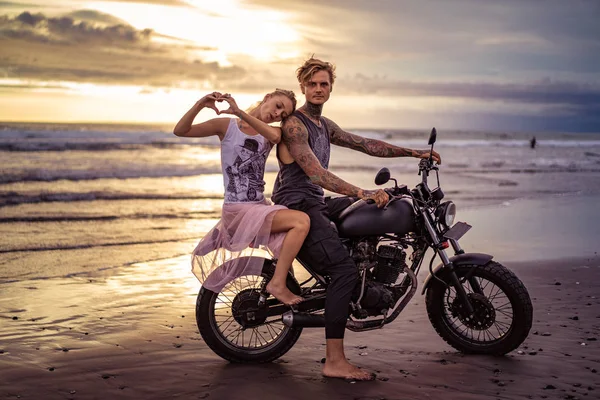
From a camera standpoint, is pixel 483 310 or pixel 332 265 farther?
pixel 483 310

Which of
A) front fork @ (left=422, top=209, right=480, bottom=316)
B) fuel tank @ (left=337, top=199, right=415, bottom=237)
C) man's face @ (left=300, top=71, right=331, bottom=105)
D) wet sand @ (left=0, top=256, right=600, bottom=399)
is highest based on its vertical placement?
man's face @ (left=300, top=71, right=331, bottom=105)

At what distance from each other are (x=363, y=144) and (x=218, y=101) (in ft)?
4.30

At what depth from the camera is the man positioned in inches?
189

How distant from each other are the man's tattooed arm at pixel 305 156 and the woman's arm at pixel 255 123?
0.09 meters

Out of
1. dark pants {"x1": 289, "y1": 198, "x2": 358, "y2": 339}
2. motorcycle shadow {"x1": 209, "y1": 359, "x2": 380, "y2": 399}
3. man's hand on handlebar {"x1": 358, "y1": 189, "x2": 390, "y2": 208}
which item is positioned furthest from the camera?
dark pants {"x1": 289, "y1": 198, "x2": 358, "y2": 339}

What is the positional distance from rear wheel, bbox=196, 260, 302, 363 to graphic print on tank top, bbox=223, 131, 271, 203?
0.56 m

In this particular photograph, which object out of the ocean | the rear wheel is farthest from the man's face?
the ocean

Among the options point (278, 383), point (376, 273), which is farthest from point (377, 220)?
point (278, 383)

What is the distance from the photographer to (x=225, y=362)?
5148mm

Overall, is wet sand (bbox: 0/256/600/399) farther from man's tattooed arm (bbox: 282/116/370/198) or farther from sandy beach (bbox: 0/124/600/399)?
man's tattooed arm (bbox: 282/116/370/198)

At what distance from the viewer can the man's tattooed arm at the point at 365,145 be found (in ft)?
17.6

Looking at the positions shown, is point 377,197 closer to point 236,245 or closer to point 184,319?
point 236,245

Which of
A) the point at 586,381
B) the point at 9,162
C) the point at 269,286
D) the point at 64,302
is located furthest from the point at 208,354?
the point at 9,162

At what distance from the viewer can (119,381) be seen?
4.64 meters
